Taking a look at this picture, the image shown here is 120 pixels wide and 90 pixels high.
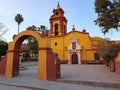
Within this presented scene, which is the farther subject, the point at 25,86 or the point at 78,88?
the point at 25,86

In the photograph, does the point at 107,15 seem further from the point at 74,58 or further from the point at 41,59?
the point at 74,58

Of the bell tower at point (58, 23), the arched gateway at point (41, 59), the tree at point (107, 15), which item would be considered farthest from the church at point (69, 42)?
the arched gateway at point (41, 59)

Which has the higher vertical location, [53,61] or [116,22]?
[116,22]

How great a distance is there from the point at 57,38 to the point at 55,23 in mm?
3581

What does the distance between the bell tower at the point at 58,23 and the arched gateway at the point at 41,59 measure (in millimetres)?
20487

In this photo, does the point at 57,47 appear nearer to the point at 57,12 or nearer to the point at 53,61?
the point at 57,12

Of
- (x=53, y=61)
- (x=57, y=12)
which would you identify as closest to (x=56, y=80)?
(x=53, y=61)

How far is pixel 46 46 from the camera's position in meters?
11.7

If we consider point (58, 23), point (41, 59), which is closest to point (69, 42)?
point (58, 23)

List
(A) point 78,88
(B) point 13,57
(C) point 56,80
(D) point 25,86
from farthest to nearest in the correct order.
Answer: (B) point 13,57, (C) point 56,80, (D) point 25,86, (A) point 78,88

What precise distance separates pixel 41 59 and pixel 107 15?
26.8 feet

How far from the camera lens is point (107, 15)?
48.4 ft

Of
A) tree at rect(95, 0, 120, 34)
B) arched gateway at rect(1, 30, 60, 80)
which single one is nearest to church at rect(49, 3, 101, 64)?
tree at rect(95, 0, 120, 34)

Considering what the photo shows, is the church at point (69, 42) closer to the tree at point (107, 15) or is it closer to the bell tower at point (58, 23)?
the bell tower at point (58, 23)
